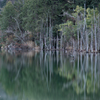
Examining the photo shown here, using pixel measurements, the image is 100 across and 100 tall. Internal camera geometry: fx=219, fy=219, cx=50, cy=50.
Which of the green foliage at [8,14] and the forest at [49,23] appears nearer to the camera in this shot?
the forest at [49,23]

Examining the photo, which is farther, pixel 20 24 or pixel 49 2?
pixel 20 24

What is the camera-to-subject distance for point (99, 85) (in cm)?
699

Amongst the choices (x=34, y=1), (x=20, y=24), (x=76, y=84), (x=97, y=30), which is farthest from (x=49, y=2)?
(x=76, y=84)

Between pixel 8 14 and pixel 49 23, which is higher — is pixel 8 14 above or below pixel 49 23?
above

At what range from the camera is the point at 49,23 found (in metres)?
42.1

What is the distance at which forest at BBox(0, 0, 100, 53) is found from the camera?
32000 mm

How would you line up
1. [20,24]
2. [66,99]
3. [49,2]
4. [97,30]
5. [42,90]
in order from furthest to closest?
[20,24] → [49,2] → [97,30] → [42,90] → [66,99]

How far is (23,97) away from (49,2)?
117ft

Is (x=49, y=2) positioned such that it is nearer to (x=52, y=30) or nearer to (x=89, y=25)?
(x=52, y=30)

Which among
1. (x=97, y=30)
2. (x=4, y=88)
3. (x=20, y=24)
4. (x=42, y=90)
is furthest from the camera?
(x=20, y=24)

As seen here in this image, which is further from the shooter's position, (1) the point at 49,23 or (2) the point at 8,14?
(2) the point at 8,14

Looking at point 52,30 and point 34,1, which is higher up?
point 34,1

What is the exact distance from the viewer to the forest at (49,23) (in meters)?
32.0

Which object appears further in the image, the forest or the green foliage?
the green foliage
